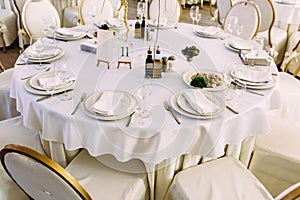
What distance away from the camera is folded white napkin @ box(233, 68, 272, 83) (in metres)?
1.85

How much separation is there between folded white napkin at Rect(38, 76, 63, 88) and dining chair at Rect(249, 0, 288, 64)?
2568 mm

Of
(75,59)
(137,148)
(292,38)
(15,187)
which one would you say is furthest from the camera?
(292,38)

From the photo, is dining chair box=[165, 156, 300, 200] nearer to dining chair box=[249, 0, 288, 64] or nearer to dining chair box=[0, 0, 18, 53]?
dining chair box=[249, 0, 288, 64]

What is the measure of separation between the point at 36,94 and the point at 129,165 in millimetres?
632

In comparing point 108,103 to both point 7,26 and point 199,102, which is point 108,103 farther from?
point 7,26

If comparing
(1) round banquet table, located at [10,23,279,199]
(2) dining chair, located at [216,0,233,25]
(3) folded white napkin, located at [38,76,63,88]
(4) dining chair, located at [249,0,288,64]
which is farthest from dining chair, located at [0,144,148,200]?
(2) dining chair, located at [216,0,233,25]

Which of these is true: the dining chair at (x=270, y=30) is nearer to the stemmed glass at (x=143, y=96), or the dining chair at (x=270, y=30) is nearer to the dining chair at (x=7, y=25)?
the stemmed glass at (x=143, y=96)

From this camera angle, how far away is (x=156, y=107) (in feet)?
5.25

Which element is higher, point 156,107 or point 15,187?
point 156,107

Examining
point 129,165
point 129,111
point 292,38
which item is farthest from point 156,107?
point 292,38

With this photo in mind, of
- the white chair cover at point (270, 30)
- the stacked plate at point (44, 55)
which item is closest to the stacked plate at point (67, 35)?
the stacked plate at point (44, 55)

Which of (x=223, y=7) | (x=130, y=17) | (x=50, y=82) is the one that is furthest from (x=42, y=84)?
(x=130, y=17)

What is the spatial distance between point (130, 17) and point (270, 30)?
315 cm

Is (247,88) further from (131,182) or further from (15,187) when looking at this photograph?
(15,187)
